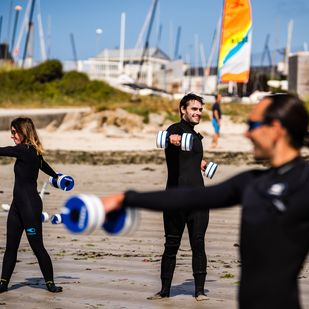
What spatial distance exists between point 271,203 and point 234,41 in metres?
15.9

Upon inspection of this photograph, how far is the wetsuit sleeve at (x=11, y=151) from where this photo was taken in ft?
23.2

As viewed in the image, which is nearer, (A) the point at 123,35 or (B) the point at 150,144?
(B) the point at 150,144

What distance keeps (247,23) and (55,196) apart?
681 centimetres

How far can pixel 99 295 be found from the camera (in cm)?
724

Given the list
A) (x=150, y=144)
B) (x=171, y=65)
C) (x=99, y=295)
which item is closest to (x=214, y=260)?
(x=99, y=295)

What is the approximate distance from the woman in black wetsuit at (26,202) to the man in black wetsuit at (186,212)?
968 millimetres

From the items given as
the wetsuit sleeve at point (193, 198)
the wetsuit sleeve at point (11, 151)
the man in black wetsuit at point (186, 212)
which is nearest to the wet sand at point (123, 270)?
the man in black wetsuit at point (186, 212)

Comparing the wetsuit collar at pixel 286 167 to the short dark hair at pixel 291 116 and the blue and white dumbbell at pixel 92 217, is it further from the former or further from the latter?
the blue and white dumbbell at pixel 92 217

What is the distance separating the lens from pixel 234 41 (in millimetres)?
19062

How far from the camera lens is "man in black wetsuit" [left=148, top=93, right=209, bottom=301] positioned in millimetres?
7199

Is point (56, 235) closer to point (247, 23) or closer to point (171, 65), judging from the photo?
point (247, 23)

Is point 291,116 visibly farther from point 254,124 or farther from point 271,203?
point 271,203

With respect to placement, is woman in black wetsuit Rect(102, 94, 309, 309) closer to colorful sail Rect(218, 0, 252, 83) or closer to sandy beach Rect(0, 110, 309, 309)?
sandy beach Rect(0, 110, 309, 309)

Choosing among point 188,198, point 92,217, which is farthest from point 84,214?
point 188,198
